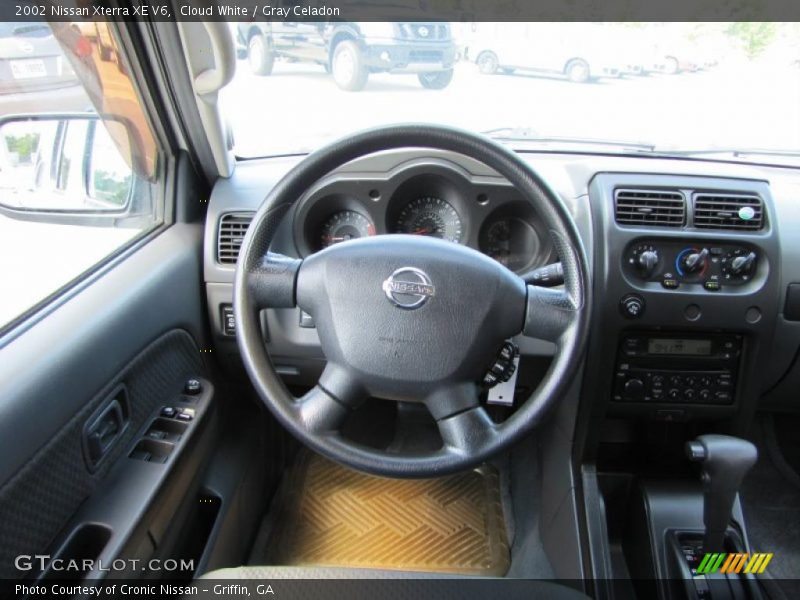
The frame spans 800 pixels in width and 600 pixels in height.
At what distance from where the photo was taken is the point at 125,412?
4.30 feet

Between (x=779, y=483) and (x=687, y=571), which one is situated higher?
(x=687, y=571)

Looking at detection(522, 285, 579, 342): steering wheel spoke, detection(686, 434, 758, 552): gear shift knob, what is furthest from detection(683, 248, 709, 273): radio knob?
detection(522, 285, 579, 342): steering wheel spoke

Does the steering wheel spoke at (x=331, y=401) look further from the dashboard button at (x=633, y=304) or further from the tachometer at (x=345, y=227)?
the dashboard button at (x=633, y=304)

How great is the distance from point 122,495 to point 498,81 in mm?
1522

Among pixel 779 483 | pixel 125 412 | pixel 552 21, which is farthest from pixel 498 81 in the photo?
pixel 779 483

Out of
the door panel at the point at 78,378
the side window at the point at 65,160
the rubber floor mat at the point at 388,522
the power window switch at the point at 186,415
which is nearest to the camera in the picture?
the door panel at the point at 78,378

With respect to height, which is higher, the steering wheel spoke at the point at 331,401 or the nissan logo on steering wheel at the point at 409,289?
the nissan logo on steering wheel at the point at 409,289

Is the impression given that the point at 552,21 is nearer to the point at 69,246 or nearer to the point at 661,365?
the point at 661,365

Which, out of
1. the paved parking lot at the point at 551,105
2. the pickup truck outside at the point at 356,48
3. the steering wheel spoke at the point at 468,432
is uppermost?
the pickup truck outside at the point at 356,48

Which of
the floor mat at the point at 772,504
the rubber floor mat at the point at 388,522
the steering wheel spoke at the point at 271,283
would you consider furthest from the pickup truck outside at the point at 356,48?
the floor mat at the point at 772,504

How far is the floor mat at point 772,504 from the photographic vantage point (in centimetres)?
195

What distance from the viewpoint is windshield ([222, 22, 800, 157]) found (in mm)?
1654

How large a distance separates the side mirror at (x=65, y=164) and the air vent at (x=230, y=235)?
282 mm

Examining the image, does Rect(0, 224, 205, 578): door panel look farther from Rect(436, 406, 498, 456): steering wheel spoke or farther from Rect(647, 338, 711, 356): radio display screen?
Rect(647, 338, 711, 356): radio display screen
